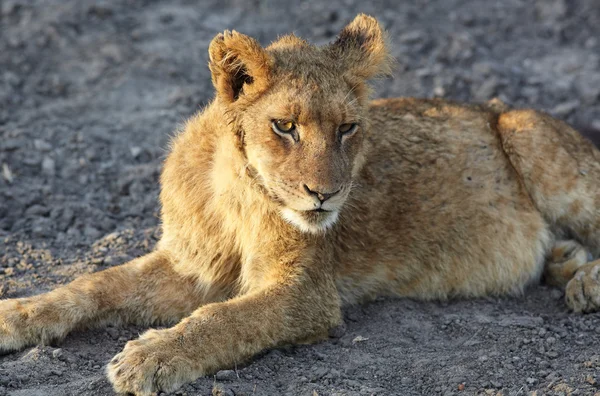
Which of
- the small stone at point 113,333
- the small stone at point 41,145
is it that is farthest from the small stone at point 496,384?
the small stone at point 41,145

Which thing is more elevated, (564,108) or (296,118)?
(296,118)

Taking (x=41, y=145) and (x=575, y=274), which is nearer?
(x=575, y=274)

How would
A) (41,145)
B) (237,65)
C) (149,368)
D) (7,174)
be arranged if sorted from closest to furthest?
(149,368) < (237,65) < (7,174) < (41,145)

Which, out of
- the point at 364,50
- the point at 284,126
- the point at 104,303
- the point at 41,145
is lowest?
the point at 104,303

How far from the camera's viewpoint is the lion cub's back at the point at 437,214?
627 cm

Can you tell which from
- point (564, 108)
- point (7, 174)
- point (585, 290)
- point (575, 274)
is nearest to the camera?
point (585, 290)

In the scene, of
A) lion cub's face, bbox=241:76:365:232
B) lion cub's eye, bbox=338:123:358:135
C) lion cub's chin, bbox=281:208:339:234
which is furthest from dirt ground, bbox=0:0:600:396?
lion cub's eye, bbox=338:123:358:135

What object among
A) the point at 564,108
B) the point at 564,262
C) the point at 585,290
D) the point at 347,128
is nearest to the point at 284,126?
the point at 347,128

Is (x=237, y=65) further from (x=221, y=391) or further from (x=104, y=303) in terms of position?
(x=221, y=391)

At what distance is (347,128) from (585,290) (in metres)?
2.01

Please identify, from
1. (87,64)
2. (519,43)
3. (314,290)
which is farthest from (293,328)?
(519,43)

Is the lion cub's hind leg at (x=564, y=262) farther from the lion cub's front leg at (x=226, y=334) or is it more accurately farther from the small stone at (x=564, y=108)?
the small stone at (x=564, y=108)

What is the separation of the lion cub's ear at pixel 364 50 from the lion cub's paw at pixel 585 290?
6.06 ft

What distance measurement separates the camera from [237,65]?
17.6 feet
